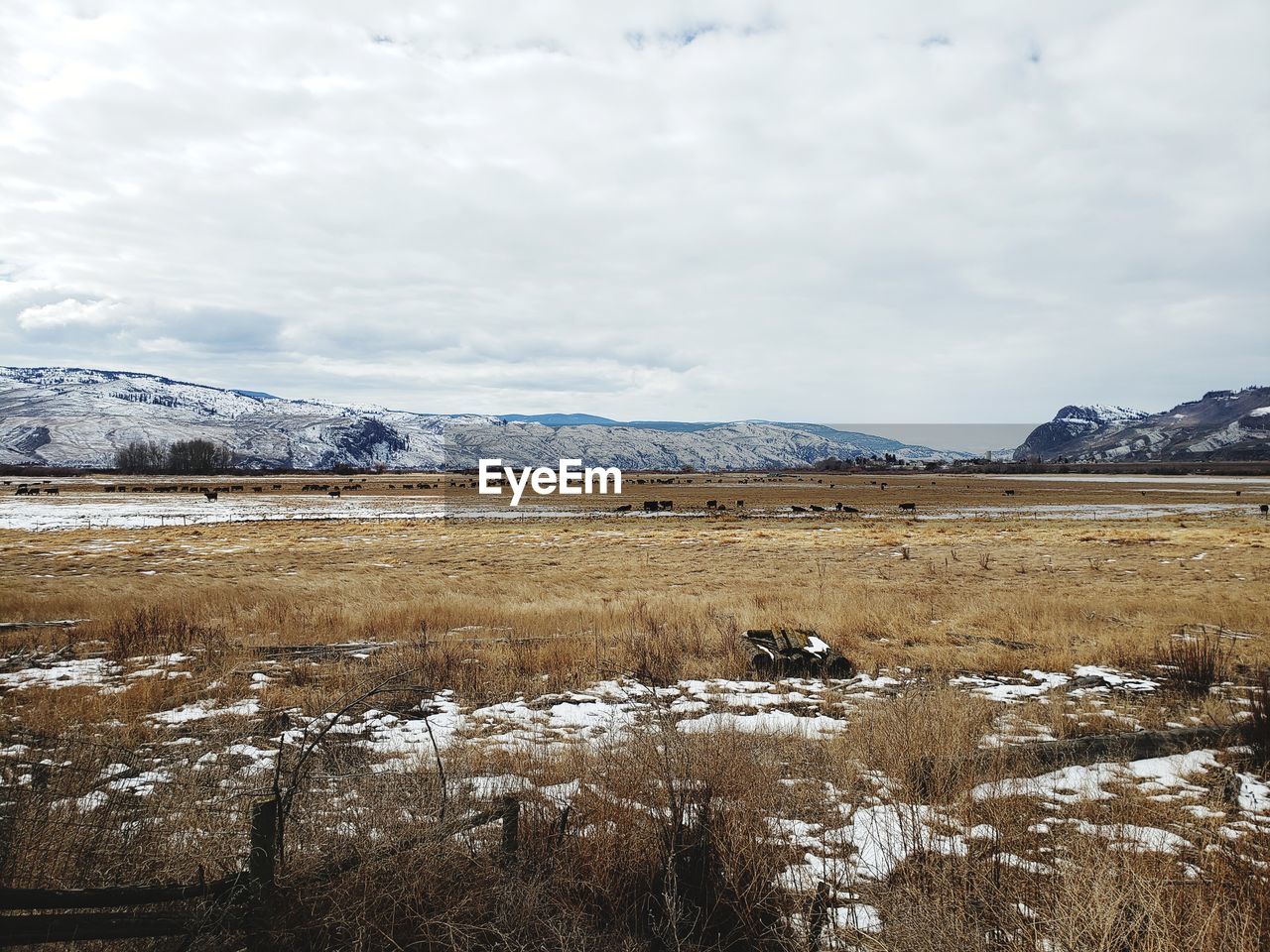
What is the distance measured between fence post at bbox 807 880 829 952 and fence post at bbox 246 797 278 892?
289 cm

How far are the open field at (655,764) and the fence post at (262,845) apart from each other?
20 cm

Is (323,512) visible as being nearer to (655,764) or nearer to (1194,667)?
(655,764)

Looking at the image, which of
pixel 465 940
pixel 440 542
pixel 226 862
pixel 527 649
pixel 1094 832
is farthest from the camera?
pixel 440 542

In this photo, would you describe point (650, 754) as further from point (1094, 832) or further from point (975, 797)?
point (1094, 832)

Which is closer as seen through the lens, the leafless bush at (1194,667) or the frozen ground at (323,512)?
the leafless bush at (1194,667)

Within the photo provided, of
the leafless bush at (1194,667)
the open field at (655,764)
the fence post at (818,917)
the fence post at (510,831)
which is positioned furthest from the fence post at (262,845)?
the leafless bush at (1194,667)

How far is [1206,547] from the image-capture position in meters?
29.8

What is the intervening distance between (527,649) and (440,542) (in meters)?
26.2

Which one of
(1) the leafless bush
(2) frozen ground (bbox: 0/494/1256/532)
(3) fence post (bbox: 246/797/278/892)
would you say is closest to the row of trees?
(2) frozen ground (bbox: 0/494/1256/532)

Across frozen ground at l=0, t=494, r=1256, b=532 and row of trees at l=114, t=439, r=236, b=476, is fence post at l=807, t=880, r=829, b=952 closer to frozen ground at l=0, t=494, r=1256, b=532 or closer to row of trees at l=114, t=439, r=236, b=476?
frozen ground at l=0, t=494, r=1256, b=532

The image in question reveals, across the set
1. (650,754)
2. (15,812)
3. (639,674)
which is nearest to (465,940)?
(650,754)

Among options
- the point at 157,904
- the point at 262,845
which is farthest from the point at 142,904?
the point at 262,845

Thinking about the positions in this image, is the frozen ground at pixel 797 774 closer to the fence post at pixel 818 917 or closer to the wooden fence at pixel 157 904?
the fence post at pixel 818 917

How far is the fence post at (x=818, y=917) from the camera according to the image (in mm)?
3713
